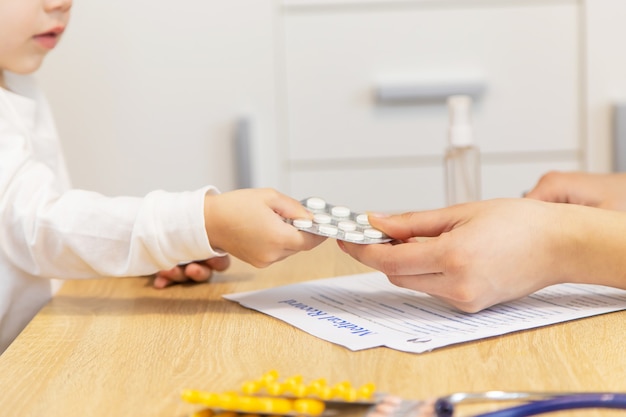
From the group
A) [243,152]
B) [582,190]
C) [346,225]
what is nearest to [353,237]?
[346,225]

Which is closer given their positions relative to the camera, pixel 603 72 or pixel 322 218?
pixel 322 218

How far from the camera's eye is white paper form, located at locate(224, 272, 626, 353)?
2.10 feet

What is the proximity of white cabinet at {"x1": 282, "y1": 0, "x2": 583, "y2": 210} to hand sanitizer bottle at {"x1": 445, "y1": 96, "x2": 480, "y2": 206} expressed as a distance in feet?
1.89

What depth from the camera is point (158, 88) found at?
5.49 feet

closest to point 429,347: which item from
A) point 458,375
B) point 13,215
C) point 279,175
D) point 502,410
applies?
point 458,375

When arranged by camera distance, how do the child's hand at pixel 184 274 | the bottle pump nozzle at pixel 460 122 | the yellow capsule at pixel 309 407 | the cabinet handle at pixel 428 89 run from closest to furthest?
the yellow capsule at pixel 309 407
the child's hand at pixel 184 274
the bottle pump nozzle at pixel 460 122
the cabinet handle at pixel 428 89

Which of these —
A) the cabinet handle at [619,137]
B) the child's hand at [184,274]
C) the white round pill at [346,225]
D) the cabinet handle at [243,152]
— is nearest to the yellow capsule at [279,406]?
the white round pill at [346,225]

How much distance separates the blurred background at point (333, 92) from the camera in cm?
166

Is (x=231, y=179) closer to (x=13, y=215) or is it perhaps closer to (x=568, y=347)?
(x=13, y=215)

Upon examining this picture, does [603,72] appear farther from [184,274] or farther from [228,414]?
[228,414]

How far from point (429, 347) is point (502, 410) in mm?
151

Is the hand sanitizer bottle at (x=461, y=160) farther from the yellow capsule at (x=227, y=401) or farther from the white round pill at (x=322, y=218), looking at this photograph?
the yellow capsule at (x=227, y=401)

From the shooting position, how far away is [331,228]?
71cm

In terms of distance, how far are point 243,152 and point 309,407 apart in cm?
121
